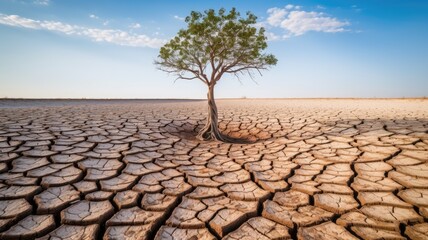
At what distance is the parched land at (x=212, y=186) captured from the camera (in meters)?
1.43

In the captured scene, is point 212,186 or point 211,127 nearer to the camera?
point 212,186

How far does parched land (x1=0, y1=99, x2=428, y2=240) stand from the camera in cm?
143

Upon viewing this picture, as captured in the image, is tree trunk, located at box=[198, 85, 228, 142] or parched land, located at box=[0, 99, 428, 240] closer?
parched land, located at box=[0, 99, 428, 240]

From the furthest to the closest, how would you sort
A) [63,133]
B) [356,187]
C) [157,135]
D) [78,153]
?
[157,135], [63,133], [78,153], [356,187]

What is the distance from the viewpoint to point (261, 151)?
3037mm

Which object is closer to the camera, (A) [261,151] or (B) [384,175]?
(B) [384,175]

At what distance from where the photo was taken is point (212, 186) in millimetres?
2027

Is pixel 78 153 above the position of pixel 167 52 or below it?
below

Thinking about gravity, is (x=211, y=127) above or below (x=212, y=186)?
above

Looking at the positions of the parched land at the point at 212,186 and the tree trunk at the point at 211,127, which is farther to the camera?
the tree trunk at the point at 211,127

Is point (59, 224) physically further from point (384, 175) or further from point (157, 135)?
point (384, 175)

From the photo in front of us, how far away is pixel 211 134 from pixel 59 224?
2.69 m

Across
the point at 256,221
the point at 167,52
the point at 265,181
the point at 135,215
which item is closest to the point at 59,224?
the point at 135,215

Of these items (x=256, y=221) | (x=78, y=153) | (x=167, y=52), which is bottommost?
(x=256, y=221)
